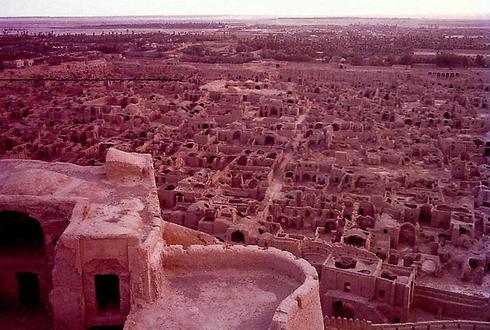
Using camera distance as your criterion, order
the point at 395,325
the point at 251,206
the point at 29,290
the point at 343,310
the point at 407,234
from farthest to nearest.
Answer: the point at 251,206 → the point at 407,234 → the point at 343,310 → the point at 395,325 → the point at 29,290

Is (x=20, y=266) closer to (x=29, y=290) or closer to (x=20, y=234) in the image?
(x=29, y=290)

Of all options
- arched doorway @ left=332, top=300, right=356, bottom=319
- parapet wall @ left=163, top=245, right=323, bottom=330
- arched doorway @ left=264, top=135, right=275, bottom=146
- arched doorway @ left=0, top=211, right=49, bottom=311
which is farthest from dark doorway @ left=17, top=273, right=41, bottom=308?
arched doorway @ left=264, top=135, right=275, bottom=146

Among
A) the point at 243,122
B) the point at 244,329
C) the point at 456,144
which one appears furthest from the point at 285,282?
the point at 243,122

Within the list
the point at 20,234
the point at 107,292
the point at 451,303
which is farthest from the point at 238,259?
the point at 451,303

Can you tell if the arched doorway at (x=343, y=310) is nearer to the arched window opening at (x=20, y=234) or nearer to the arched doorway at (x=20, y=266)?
the arched doorway at (x=20, y=266)

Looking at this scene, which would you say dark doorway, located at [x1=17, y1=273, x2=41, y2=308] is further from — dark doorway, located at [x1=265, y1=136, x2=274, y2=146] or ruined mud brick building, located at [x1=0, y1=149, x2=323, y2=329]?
dark doorway, located at [x1=265, y1=136, x2=274, y2=146]

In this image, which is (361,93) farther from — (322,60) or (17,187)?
(17,187)
